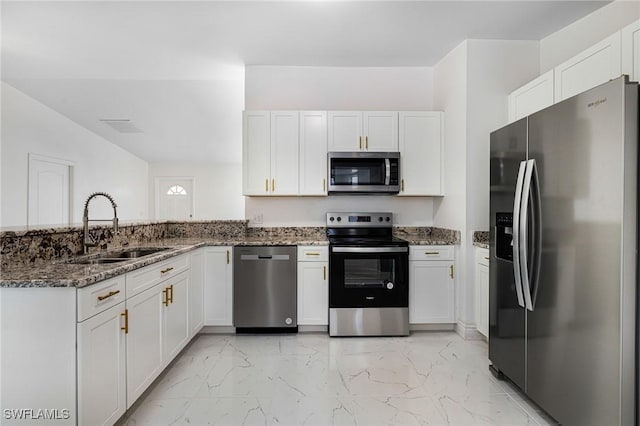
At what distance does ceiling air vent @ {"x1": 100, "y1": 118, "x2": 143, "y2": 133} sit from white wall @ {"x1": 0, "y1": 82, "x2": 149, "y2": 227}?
50 cm

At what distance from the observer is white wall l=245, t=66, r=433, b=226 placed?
12.0 feet

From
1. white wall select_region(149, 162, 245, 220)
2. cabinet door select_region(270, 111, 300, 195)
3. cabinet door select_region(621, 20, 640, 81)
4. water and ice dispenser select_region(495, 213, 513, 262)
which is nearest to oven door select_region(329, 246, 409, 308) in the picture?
cabinet door select_region(270, 111, 300, 195)

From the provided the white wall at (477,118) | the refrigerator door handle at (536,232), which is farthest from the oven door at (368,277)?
the refrigerator door handle at (536,232)

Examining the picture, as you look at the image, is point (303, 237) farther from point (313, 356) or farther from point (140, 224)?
point (140, 224)

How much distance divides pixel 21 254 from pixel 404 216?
3251 mm

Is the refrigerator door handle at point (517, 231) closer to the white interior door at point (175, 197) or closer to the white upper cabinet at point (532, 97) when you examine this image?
the white upper cabinet at point (532, 97)

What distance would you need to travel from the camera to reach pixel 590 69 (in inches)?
79.9

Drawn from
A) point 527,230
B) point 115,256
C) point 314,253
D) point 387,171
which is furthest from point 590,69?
point 115,256

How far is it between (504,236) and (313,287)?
1684 millimetres

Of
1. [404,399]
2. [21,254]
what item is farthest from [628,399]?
[21,254]

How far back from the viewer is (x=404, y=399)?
2.07 meters

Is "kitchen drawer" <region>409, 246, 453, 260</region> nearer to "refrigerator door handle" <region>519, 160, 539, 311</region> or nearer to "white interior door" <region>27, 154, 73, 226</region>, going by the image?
"refrigerator door handle" <region>519, 160, 539, 311</region>

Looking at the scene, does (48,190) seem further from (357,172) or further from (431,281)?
(431,281)

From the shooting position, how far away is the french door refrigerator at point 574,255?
1.39 m
